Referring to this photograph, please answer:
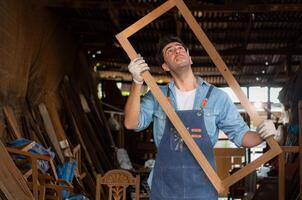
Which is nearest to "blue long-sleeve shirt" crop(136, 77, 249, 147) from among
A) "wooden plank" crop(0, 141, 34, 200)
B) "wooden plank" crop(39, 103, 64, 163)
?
"wooden plank" crop(0, 141, 34, 200)

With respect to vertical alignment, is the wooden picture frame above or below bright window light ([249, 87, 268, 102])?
below

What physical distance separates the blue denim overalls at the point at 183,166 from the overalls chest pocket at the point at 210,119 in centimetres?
2

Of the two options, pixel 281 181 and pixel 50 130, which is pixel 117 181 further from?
pixel 50 130

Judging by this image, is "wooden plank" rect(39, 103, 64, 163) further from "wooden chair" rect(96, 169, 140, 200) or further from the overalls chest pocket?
the overalls chest pocket

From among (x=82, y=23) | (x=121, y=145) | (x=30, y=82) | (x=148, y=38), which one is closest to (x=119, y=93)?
(x=121, y=145)

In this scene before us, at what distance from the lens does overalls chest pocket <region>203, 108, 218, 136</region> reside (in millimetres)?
1796

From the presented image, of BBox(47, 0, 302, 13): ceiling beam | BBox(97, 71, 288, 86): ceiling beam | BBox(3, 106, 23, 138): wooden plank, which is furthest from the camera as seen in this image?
BBox(97, 71, 288, 86): ceiling beam

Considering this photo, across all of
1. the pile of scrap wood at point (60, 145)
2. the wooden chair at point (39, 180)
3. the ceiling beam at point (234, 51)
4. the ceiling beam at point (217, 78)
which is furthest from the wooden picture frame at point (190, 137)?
the ceiling beam at point (217, 78)

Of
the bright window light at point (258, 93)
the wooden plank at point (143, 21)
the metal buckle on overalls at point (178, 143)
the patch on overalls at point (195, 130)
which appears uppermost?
the bright window light at point (258, 93)

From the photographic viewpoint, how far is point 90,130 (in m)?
7.40

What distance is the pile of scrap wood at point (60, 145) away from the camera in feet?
10.0

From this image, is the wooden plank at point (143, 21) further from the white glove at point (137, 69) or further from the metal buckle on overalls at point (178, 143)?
the metal buckle on overalls at point (178, 143)

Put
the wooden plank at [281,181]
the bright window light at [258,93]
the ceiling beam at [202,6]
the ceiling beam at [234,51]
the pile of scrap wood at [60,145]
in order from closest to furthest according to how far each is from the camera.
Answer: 1. the pile of scrap wood at [60,145]
2. the wooden plank at [281,181]
3. the ceiling beam at [202,6]
4. the ceiling beam at [234,51]
5. the bright window light at [258,93]

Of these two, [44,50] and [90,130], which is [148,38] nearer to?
[90,130]
